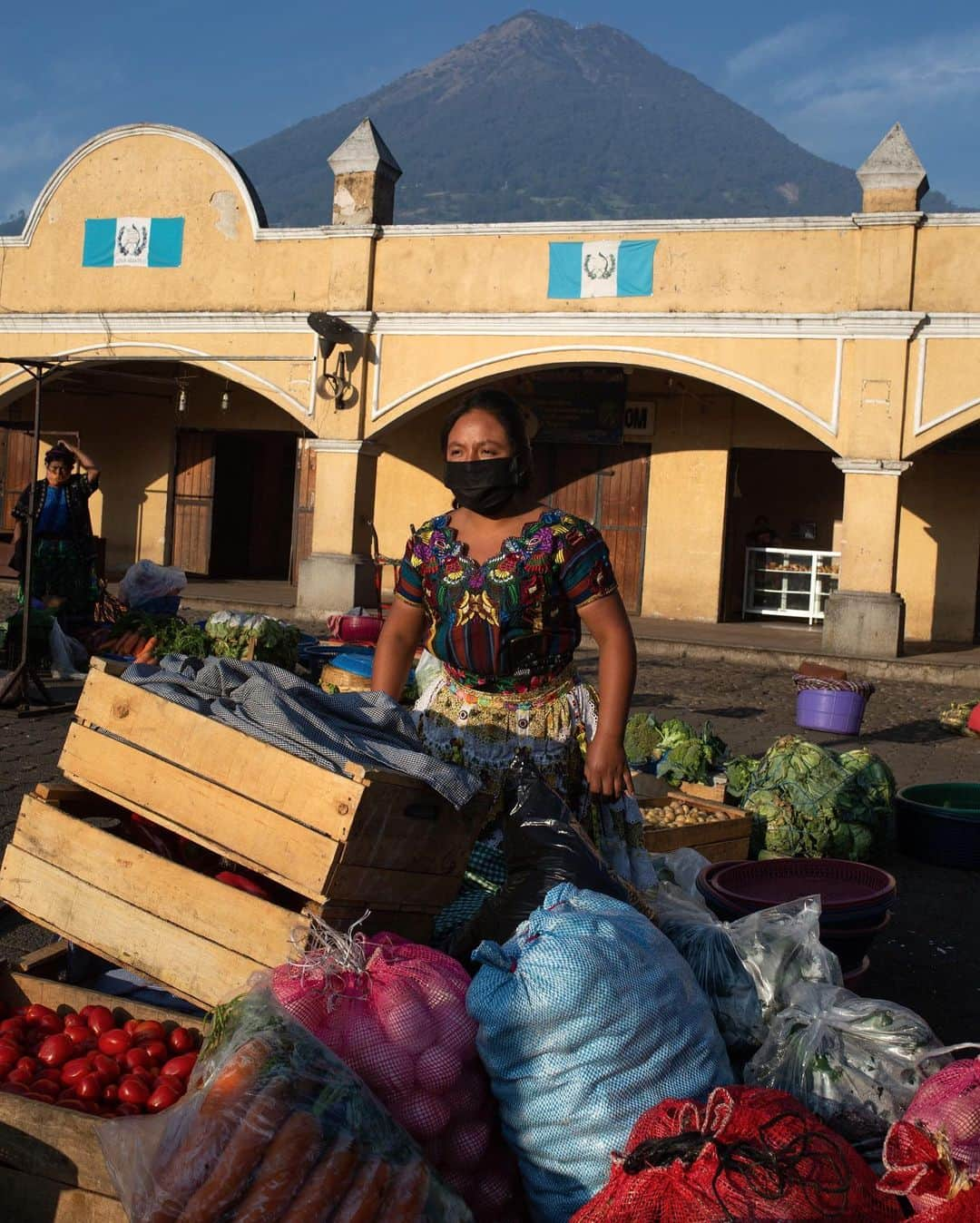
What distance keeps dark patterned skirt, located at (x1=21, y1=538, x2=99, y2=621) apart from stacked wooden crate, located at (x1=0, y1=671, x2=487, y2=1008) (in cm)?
696

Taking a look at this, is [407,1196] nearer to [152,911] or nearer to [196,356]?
[152,911]

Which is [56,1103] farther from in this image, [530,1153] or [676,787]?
[676,787]

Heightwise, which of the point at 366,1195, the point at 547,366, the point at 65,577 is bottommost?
the point at 366,1195

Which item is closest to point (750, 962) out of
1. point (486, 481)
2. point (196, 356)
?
point (486, 481)

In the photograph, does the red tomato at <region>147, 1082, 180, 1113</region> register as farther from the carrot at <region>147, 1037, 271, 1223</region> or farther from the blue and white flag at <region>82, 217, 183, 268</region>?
the blue and white flag at <region>82, 217, 183, 268</region>

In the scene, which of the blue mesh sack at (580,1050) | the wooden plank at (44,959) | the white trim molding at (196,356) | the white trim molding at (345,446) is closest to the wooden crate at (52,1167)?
the blue mesh sack at (580,1050)

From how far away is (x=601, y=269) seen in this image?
15.9m

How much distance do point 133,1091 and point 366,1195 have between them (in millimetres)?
829

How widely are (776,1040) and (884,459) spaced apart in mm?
12865

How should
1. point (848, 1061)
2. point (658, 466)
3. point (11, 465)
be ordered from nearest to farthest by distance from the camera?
point (848, 1061) < point (658, 466) < point (11, 465)

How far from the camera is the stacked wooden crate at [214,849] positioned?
9.72ft

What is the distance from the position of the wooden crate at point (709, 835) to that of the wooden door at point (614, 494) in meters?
12.1

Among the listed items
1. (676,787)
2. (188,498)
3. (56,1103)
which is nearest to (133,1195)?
(56,1103)

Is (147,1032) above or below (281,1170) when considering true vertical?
below
